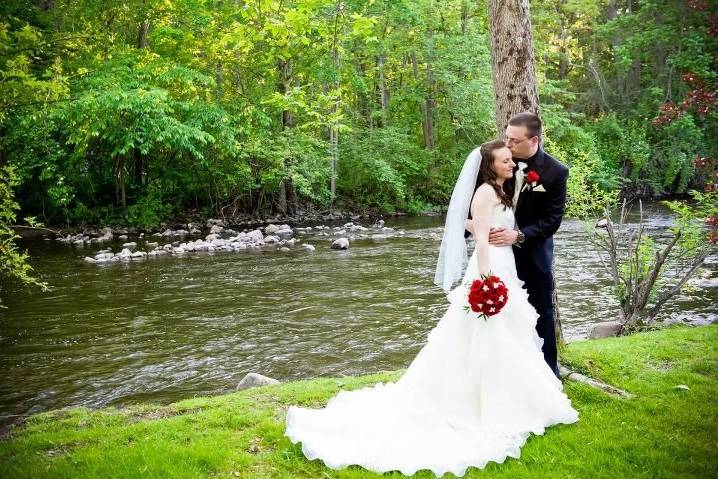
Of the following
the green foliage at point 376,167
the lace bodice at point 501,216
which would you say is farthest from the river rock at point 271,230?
the lace bodice at point 501,216

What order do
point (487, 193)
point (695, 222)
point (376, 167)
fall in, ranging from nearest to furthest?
point (487, 193) < point (695, 222) < point (376, 167)

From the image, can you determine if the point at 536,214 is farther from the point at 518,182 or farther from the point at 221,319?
the point at 221,319

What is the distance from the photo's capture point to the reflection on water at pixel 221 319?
320 inches

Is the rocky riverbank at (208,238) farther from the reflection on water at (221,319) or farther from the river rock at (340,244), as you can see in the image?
the reflection on water at (221,319)

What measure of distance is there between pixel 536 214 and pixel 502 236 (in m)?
0.52

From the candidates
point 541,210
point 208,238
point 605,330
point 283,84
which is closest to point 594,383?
point 541,210

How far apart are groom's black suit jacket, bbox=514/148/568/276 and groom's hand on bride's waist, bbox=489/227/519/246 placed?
0.15m

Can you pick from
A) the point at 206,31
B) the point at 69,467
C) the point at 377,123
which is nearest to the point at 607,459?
the point at 69,467

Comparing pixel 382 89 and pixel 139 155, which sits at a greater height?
pixel 382 89

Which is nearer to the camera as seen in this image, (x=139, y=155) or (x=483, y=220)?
(x=483, y=220)

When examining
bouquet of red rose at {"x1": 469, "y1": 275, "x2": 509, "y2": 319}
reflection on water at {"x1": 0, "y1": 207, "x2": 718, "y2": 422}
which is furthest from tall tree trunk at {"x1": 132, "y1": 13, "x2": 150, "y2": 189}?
bouquet of red rose at {"x1": 469, "y1": 275, "x2": 509, "y2": 319}

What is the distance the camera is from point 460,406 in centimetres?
489

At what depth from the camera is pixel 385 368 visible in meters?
8.16

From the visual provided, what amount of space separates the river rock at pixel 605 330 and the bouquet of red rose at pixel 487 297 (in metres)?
5.21
